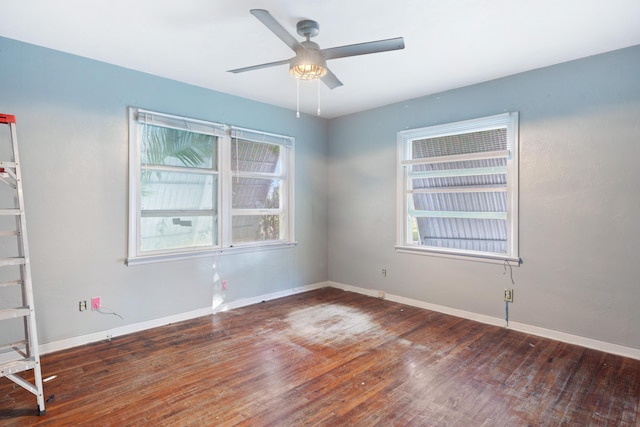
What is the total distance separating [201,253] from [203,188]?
0.74 m

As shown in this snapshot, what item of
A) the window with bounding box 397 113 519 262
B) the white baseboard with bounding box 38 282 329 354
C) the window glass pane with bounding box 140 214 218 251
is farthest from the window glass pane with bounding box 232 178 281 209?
the window with bounding box 397 113 519 262

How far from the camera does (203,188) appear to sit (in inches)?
153

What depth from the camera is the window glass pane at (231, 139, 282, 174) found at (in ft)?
13.6

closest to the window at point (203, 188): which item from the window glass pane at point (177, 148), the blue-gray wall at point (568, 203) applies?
the window glass pane at point (177, 148)

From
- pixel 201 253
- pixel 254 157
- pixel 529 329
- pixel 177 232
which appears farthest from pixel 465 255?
pixel 177 232

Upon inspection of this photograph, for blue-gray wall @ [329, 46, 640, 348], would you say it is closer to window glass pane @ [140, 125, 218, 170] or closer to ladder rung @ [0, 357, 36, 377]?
window glass pane @ [140, 125, 218, 170]

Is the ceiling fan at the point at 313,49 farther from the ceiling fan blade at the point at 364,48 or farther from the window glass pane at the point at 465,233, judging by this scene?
the window glass pane at the point at 465,233

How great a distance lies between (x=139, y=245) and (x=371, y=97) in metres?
3.10

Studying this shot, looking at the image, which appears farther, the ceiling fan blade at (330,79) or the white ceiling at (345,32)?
the ceiling fan blade at (330,79)

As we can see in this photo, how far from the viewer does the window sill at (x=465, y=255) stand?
135 inches

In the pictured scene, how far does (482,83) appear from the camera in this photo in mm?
3625

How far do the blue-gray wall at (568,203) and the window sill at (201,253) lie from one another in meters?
1.81

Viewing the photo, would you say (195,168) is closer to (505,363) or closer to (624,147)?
(505,363)

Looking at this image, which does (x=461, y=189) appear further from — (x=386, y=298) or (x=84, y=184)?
(x=84, y=184)
